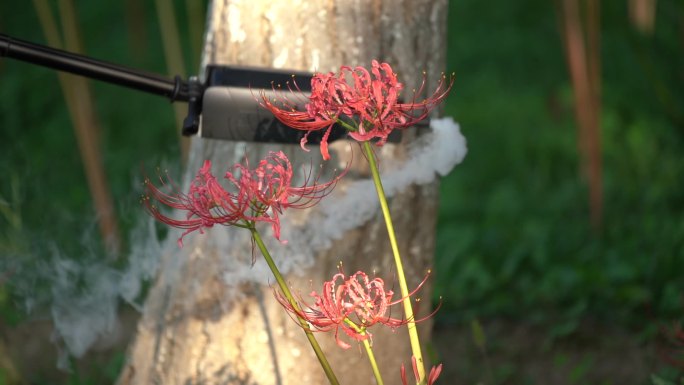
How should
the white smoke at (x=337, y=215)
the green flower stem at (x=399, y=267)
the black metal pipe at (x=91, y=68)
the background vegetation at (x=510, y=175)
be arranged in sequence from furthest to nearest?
the background vegetation at (x=510, y=175), the white smoke at (x=337, y=215), the black metal pipe at (x=91, y=68), the green flower stem at (x=399, y=267)

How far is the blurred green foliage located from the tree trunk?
0.92m

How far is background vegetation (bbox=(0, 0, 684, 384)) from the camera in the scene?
2.19m

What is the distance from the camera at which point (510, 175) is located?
3312 mm

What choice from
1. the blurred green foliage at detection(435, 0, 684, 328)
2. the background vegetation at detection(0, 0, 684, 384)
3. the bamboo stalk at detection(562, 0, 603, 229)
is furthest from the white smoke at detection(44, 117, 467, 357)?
the bamboo stalk at detection(562, 0, 603, 229)

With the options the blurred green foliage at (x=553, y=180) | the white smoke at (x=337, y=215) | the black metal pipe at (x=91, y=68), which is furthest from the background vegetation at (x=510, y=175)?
the black metal pipe at (x=91, y=68)

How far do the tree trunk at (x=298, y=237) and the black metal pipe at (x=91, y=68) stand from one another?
295mm

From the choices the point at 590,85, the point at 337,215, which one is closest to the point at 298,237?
the point at 337,215

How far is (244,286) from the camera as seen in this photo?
53.7 inches

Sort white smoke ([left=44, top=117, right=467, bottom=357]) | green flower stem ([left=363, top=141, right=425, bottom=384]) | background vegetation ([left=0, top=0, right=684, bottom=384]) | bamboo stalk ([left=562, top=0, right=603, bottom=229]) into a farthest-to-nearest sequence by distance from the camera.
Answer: bamboo stalk ([left=562, top=0, right=603, bottom=229]) < background vegetation ([left=0, top=0, right=684, bottom=384]) < white smoke ([left=44, top=117, right=467, bottom=357]) < green flower stem ([left=363, top=141, right=425, bottom=384])

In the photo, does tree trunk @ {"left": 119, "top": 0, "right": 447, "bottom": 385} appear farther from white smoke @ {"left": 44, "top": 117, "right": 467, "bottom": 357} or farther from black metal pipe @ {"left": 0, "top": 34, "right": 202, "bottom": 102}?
black metal pipe @ {"left": 0, "top": 34, "right": 202, "bottom": 102}

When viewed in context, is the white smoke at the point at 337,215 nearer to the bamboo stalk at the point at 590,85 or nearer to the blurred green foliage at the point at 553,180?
the blurred green foliage at the point at 553,180

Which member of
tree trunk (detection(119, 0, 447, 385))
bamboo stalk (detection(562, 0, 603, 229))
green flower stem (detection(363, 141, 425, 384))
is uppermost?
bamboo stalk (detection(562, 0, 603, 229))

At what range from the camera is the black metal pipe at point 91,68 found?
3.14 feet

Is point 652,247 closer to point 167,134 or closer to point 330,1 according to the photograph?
point 330,1
